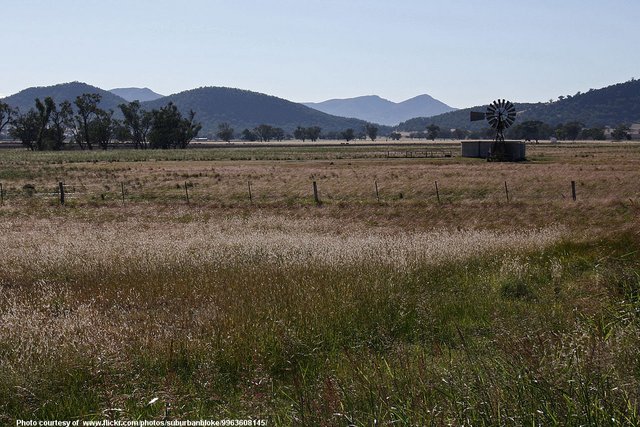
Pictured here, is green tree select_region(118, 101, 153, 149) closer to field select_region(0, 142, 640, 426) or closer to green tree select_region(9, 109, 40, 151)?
green tree select_region(9, 109, 40, 151)

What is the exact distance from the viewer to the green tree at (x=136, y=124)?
167375mm

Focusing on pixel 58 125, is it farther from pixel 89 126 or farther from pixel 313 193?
pixel 313 193

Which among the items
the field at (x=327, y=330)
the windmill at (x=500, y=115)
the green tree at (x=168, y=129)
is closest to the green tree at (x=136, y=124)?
the green tree at (x=168, y=129)

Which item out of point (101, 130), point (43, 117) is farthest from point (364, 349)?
point (101, 130)

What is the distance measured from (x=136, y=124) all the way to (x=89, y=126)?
38.0 feet

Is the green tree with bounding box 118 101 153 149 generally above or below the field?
above

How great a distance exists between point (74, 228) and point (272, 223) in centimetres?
822

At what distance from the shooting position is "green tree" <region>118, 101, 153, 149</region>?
167375 millimetres

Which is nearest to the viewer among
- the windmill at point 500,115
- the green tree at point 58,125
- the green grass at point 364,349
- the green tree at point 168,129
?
the green grass at point 364,349

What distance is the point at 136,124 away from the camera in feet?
557

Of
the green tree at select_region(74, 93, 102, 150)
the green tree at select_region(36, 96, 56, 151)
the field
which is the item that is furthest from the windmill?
the green tree at select_region(74, 93, 102, 150)

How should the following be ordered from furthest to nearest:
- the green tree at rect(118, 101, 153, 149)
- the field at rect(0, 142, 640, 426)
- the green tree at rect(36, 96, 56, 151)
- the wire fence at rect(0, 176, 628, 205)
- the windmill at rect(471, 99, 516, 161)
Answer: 1. the green tree at rect(118, 101, 153, 149)
2. the green tree at rect(36, 96, 56, 151)
3. the windmill at rect(471, 99, 516, 161)
4. the wire fence at rect(0, 176, 628, 205)
5. the field at rect(0, 142, 640, 426)

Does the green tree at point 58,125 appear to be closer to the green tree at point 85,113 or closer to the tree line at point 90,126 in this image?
the tree line at point 90,126

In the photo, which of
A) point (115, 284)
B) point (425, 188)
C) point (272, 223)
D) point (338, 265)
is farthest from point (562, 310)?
point (425, 188)
